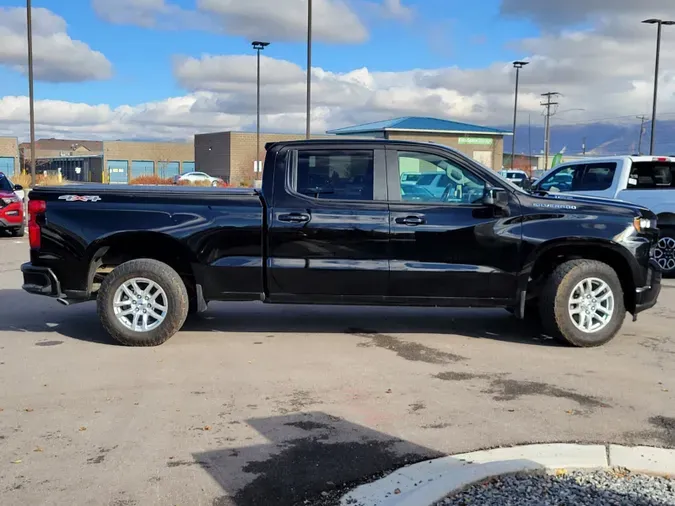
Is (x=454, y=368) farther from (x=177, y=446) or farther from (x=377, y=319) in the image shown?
A: (x=177, y=446)

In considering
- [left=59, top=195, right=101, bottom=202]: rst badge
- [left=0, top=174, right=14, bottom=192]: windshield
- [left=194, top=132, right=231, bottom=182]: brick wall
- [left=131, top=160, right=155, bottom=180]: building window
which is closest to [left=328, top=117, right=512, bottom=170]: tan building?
[left=194, top=132, right=231, bottom=182]: brick wall

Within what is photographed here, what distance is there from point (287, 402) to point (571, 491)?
2267 millimetres

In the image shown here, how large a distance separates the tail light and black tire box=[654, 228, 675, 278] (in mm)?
9412

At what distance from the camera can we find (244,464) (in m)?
4.19

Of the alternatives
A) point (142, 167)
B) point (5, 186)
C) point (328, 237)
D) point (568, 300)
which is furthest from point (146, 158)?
point (568, 300)

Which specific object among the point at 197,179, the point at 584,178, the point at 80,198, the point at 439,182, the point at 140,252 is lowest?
the point at 140,252

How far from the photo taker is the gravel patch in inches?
140

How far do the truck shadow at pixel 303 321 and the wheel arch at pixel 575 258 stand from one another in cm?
71

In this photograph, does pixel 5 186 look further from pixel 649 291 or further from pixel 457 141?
pixel 457 141

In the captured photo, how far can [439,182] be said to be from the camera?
23.1 ft

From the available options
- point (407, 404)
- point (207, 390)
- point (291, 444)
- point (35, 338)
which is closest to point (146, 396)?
point (207, 390)

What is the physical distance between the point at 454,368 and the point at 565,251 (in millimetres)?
1798

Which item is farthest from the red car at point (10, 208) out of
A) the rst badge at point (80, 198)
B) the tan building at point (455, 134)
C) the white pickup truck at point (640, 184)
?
the tan building at point (455, 134)

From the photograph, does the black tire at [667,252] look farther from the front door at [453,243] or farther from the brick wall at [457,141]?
the brick wall at [457,141]
